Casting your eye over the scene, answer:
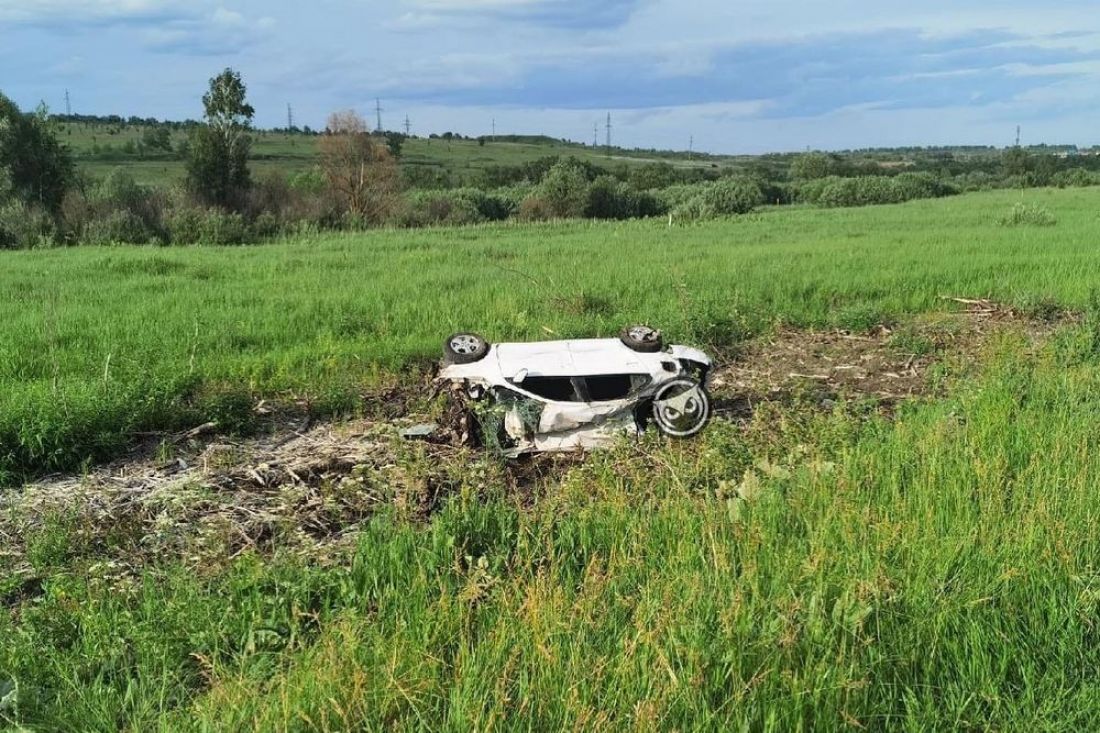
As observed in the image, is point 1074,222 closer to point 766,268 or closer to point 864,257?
point 864,257

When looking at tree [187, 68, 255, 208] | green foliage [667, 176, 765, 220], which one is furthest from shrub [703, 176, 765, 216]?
tree [187, 68, 255, 208]

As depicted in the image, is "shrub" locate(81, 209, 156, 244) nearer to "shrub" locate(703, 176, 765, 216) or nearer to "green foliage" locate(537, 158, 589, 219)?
"green foliage" locate(537, 158, 589, 219)

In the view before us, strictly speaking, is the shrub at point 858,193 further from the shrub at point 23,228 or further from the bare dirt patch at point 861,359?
the bare dirt patch at point 861,359

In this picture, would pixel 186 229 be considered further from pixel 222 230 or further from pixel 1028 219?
pixel 1028 219

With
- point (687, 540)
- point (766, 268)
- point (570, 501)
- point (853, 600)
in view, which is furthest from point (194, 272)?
point (853, 600)

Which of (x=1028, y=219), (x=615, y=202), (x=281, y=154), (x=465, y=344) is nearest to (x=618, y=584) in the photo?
(x=465, y=344)

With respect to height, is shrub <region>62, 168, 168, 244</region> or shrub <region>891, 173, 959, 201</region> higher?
shrub <region>891, 173, 959, 201</region>

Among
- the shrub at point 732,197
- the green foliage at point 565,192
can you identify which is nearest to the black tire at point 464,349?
the green foliage at point 565,192

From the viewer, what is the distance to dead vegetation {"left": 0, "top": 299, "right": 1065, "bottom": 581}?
4328 millimetres

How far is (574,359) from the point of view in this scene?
18.7 feet

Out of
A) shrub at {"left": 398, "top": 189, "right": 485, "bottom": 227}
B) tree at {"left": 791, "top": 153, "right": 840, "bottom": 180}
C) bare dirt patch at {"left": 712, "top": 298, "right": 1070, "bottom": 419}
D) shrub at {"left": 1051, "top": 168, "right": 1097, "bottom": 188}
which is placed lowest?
bare dirt patch at {"left": 712, "top": 298, "right": 1070, "bottom": 419}

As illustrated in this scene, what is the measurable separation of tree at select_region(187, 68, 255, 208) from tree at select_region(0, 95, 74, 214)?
4.49 metres

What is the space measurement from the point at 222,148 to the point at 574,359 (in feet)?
102

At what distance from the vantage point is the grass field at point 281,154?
2377 inches
